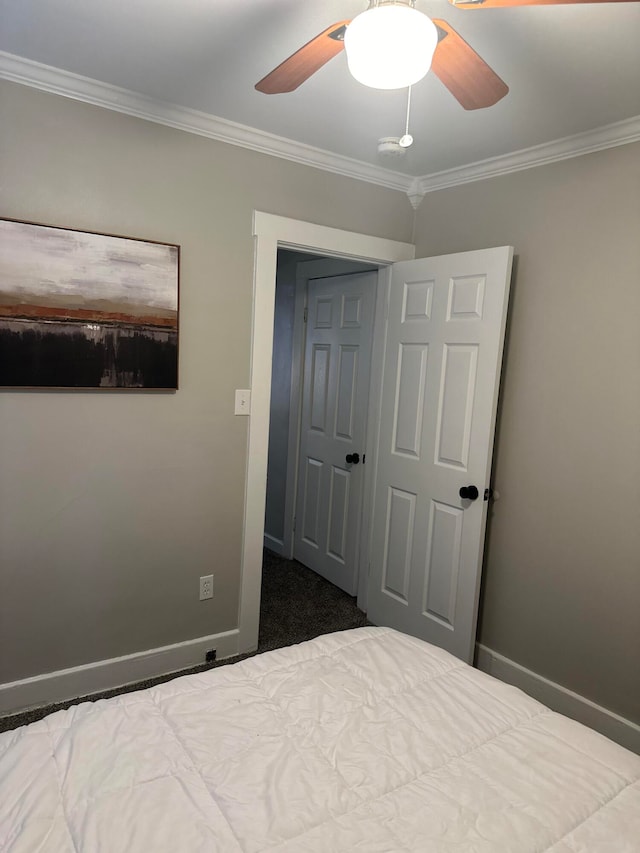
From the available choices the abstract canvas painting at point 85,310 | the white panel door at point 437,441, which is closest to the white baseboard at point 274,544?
the white panel door at point 437,441

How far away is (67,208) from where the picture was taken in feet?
6.80

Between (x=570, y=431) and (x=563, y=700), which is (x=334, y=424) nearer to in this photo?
(x=570, y=431)

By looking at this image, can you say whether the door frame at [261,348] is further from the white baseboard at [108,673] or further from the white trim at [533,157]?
the white trim at [533,157]

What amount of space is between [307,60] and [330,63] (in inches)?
19.5

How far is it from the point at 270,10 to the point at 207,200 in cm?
94

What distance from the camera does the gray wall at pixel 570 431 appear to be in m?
2.17

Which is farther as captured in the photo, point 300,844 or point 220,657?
point 220,657

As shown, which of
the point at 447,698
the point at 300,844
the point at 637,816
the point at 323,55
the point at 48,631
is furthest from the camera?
the point at 48,631

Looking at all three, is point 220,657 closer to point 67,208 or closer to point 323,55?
point 67,208

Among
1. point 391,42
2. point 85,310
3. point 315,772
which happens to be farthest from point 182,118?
point 315,772

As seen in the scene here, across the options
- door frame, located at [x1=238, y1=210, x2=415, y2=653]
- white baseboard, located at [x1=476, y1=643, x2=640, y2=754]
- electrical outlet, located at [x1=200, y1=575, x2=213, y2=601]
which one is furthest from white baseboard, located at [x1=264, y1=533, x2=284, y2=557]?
white baseboard, located at [x1=476, y1=643, x2=640, y2=754]

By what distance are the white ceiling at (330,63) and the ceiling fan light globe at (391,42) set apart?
1.48 feet

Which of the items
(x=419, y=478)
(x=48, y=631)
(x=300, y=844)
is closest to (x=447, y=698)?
(x=300, y=844)

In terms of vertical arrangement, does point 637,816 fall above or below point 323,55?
below
